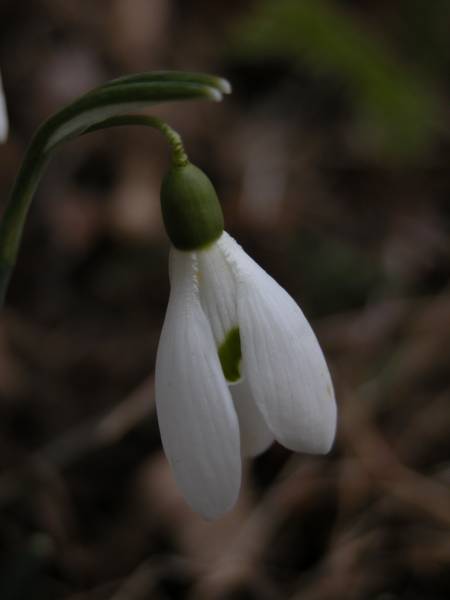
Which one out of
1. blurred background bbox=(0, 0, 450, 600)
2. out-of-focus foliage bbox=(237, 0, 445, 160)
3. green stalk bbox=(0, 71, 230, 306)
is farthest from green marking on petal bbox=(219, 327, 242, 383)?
out-of-focus foliage bbox=(237, 0, 445, 160)

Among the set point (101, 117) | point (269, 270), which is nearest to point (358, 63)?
point (269, 270)

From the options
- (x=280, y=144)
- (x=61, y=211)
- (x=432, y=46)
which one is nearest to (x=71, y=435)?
(x=61, y=211)

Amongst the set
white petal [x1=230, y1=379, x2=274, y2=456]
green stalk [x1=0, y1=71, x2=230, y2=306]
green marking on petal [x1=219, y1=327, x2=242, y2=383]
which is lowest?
white petal [x1=230, y1=379, x2=274, y2=456]

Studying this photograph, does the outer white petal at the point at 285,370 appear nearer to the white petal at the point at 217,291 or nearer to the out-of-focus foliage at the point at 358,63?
the white petal at the point at 217,291

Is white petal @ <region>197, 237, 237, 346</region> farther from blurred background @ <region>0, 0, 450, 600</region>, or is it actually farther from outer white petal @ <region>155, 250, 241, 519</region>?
blurred background @ <region>0, 0, 450, 600</region>

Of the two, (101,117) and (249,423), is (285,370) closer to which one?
(249,423)

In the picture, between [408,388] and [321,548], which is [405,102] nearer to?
[408,388]
